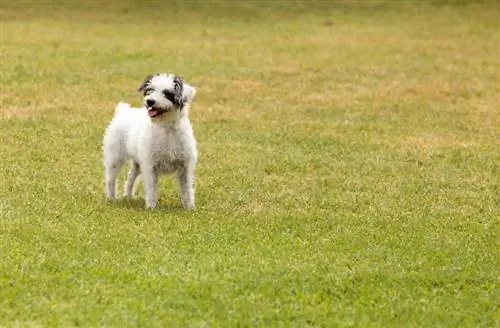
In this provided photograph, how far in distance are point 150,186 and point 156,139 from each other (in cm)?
48

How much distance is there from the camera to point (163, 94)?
948 cm

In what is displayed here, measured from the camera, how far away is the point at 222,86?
19.9m

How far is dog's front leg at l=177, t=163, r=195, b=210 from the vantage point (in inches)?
396

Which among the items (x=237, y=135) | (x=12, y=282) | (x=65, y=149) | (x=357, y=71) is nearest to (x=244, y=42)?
(x=357, y=71)

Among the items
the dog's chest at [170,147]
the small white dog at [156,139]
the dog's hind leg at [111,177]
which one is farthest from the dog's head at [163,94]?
the dog's hind leg at [111,177]

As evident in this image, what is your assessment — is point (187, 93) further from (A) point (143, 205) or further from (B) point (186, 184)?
(A) point (143, 205)

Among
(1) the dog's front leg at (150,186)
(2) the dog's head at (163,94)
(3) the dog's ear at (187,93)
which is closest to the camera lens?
(2) the dog's head at (163,94)

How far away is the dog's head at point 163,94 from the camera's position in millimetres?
9461

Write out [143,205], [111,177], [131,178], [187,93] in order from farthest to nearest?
[131,178]
[111,177]
[143,205]
[187,93]

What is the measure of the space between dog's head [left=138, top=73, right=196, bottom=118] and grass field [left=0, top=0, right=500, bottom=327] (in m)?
1.03

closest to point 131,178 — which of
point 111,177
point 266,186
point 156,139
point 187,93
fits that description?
point 111,177

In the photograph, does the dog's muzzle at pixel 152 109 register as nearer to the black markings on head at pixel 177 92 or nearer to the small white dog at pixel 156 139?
the small white dog at pixel 156 139

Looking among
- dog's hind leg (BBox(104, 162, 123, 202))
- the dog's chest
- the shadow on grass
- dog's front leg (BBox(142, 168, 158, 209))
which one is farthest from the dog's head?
dog's hind leg (BBox(104, 162, 123, 202))

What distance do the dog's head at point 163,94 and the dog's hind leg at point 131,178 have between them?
121cm
